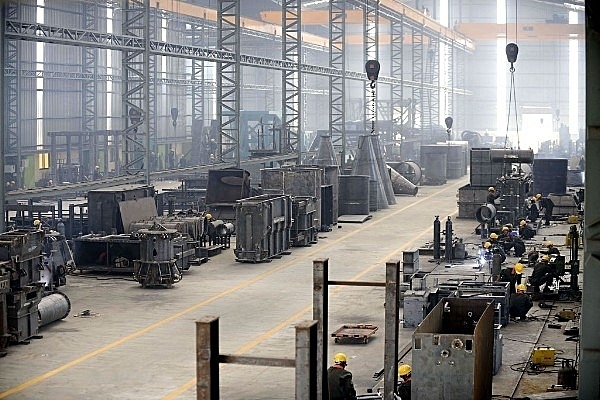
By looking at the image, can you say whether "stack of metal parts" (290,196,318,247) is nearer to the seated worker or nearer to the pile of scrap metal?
the seated worker

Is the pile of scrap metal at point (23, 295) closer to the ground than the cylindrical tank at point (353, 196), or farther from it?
closer to the ground

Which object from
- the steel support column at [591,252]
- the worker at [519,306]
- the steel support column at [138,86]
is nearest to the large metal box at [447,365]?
the steel support column at [591,252]

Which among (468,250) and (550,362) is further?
(468,250)

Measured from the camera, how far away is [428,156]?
49906mm

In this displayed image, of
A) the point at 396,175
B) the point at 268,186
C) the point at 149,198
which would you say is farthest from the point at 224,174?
the point at 396,175

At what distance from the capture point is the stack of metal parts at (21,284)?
1727 cm

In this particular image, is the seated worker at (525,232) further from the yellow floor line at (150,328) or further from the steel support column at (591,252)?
the steel support column at (591,252)

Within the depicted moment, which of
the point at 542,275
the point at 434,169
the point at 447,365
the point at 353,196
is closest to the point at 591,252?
the point at 447,365

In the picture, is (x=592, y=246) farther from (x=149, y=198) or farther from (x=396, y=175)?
(x=396, y=175)

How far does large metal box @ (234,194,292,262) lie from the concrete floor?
32cm

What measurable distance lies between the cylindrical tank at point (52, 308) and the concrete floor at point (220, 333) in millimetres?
156

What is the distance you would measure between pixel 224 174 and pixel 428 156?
1973 cm

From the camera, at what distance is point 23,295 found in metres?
17.5

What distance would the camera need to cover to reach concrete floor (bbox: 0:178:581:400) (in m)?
15.0
